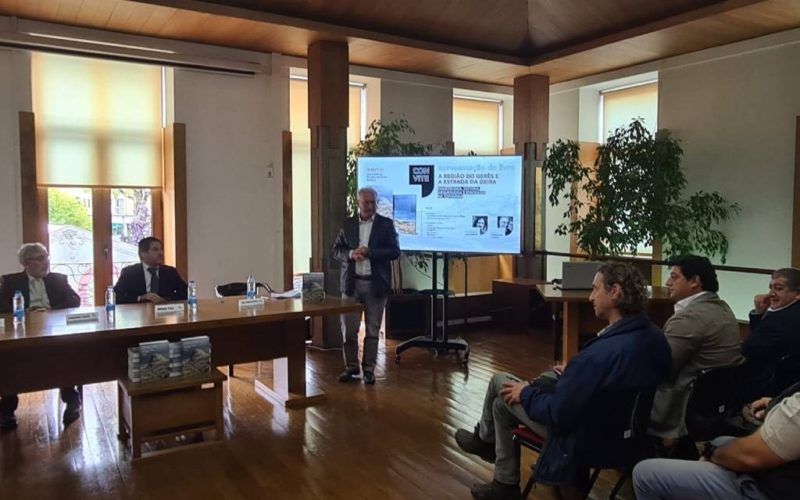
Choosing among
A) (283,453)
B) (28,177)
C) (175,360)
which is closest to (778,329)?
(283,453)

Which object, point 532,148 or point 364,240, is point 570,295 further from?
point 532,148

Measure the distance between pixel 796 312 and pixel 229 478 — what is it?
2.90 m

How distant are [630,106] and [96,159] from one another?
20.3ft

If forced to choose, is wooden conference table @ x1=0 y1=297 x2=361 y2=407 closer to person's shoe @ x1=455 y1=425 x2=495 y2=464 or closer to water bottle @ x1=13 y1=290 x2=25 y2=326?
water bottle @ x1=13 y1=290 x2=25 y2=326

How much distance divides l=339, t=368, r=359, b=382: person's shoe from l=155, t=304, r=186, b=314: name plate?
4.91 feet

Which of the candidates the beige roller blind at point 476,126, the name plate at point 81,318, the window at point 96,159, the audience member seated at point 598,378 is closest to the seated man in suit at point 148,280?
the name plate at point 81,318

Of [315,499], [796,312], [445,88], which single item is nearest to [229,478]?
[315,499]

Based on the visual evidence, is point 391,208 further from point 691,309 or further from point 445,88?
point 691,309

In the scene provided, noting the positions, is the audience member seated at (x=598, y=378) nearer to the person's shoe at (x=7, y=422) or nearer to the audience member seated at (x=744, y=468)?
the audience member seated at (x=744, y=468)

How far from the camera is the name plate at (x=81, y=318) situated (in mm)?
3518

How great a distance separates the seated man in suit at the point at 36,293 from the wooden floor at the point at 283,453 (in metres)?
0.12

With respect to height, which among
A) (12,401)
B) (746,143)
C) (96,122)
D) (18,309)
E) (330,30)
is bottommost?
(12,401)

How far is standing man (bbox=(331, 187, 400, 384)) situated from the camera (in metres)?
4.96

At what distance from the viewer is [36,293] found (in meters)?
4.24
